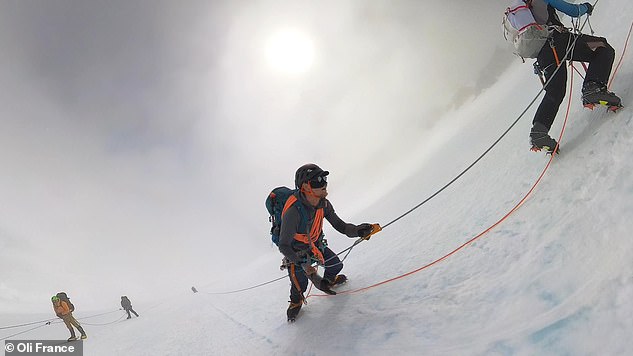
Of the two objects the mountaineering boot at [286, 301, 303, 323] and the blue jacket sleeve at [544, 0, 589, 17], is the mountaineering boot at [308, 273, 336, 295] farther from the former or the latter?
the blue jacket sleeve at [544, 0, 589, 17]

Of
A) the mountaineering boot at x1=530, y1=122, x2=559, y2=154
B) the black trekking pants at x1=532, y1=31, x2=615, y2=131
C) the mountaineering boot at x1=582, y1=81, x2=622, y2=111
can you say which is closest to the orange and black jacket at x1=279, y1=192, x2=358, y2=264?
the mountaineering boot at x1=530, y1=122, x2=559, y2=154

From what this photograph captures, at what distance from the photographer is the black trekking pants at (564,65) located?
368 cm

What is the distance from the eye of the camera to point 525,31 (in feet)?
13.3

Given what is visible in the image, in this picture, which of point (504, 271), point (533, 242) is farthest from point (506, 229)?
point (504, 271)

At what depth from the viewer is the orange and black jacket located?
12.9 ft

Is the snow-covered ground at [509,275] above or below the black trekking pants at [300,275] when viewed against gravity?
below

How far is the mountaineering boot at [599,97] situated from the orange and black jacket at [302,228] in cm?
290

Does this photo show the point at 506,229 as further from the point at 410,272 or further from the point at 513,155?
the point at 513,155

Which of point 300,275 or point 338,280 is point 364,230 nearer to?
point 300,275

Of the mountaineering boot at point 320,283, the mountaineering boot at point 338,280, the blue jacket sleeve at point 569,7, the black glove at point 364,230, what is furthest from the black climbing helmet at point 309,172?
the blue jacket sleeve at point 569,7

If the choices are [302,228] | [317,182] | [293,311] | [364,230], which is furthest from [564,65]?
[293,311]

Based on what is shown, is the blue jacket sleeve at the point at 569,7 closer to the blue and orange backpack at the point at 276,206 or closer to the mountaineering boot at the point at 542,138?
the mountaineering boot at the point at 542,138

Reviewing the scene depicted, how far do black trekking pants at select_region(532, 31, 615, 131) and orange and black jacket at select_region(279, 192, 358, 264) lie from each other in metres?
2.64

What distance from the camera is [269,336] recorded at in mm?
4645
